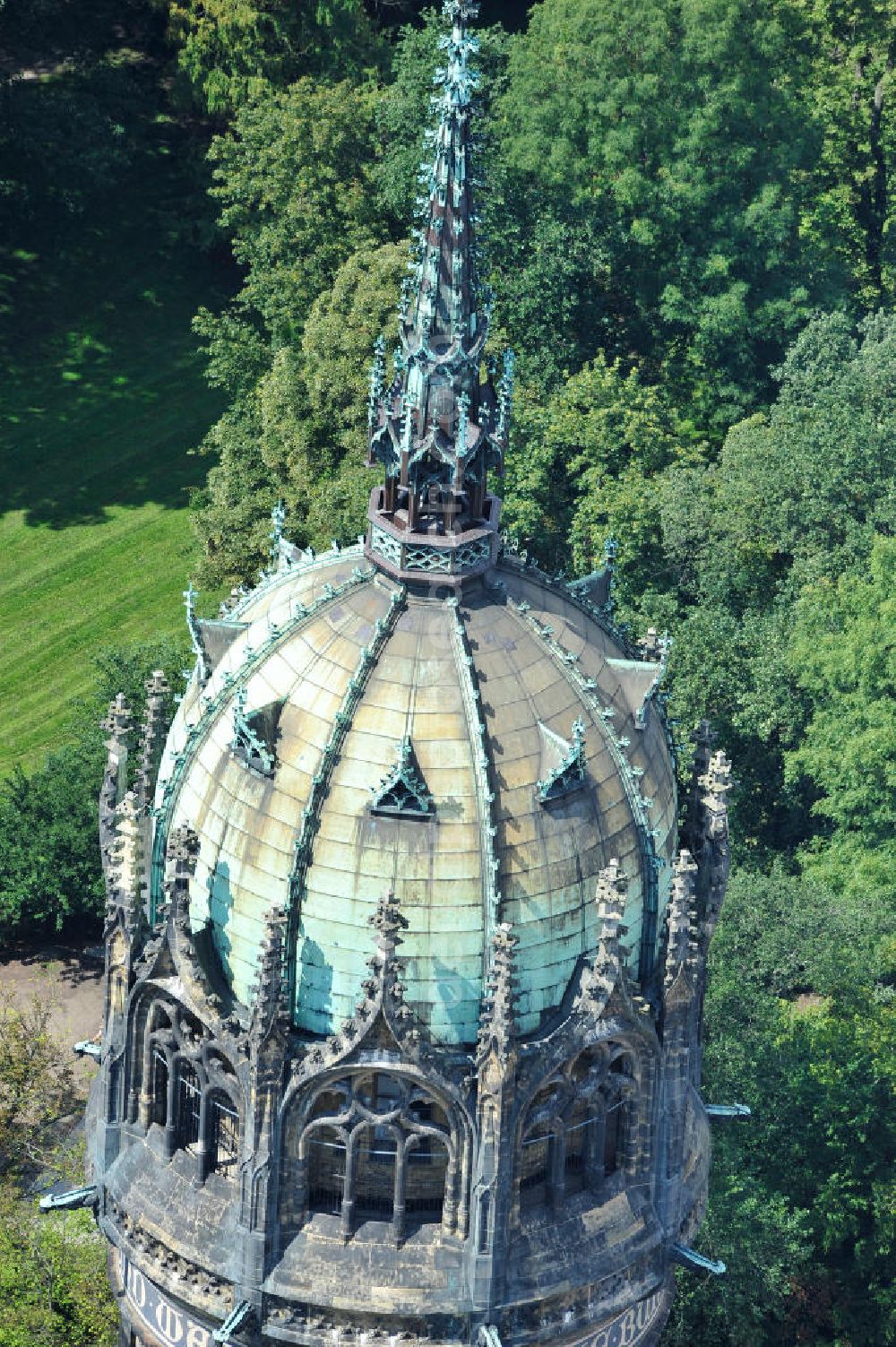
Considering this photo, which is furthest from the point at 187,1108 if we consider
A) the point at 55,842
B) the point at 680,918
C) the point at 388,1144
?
the point at 55,842

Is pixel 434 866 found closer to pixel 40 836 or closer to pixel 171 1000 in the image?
pixel 171 1000

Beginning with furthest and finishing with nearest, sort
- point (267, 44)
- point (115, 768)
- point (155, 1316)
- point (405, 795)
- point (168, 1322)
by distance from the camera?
1. point (267, 44)
2. point (115, 768)
3. point (155, 1316)
4. point (168, 1322)
5. point (405, 795)

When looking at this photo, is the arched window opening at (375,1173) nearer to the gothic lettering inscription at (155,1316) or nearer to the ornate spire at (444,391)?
the gothic lettering inscription at (155,1316)

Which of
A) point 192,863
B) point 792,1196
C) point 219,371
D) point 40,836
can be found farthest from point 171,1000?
point 219,371

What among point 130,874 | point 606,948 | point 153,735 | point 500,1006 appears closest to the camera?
point 500,1006

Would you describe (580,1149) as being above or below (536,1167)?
above

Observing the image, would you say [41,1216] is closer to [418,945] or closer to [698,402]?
[418,945]
